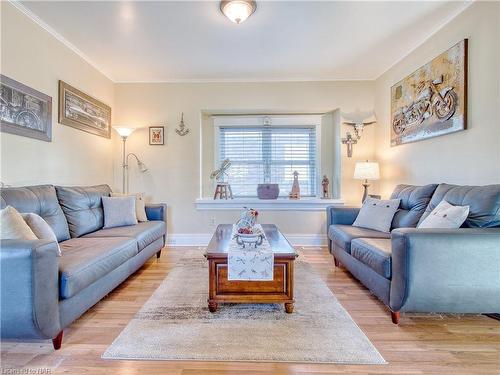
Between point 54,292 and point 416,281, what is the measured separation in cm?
224

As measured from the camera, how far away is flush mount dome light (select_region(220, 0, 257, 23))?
86.0 inches

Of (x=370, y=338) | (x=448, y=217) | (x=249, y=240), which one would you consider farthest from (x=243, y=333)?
(x=448, y=217)

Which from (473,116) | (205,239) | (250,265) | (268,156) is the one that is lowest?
(205,239)

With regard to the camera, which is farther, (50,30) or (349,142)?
(349,142)

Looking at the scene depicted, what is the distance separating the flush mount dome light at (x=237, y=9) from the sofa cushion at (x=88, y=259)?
88.1 inches

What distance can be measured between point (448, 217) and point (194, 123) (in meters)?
3.36

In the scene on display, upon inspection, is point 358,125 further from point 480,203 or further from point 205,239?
point 205,239

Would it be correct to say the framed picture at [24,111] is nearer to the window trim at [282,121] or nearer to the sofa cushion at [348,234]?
the window trim at [282,121]

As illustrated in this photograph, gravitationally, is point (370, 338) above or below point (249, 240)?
below

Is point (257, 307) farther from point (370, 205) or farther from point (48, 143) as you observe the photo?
point (48, 143)

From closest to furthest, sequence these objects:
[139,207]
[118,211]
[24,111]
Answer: [24,111]
[118,211]
[139,207]

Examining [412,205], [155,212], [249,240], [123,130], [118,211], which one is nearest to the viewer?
[249,240]

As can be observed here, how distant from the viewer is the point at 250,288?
1.95m

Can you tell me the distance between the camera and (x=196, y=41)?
287cm
